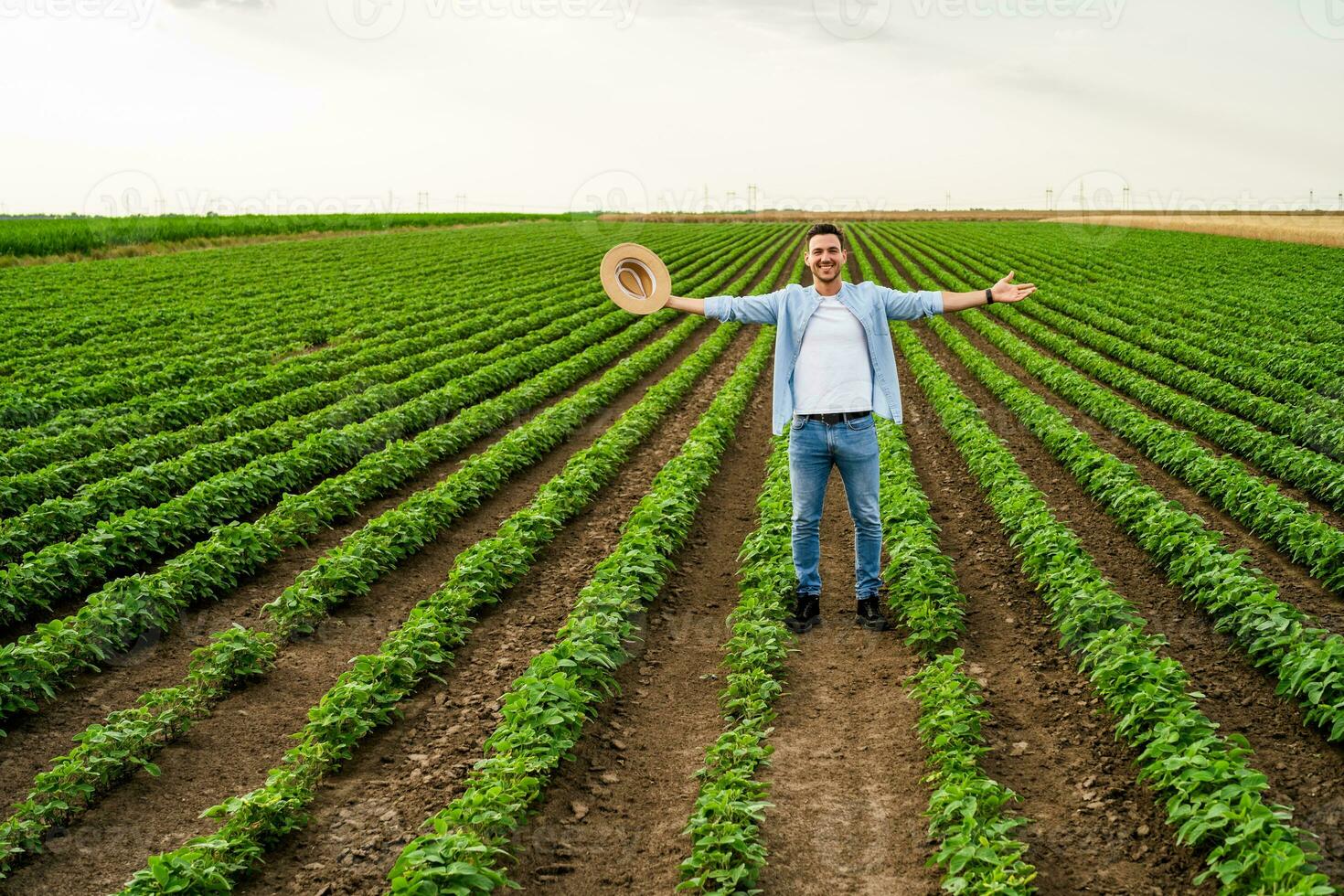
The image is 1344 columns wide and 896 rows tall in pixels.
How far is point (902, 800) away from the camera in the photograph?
5039 millimetres

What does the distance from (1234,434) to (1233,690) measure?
28.2ft

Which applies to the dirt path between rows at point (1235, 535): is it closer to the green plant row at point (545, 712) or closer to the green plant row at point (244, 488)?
the green plant row at point (545, 712)

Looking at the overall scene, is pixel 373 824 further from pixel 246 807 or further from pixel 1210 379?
pixel 1210 379

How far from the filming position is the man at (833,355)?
251 inches

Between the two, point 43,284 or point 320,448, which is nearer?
point 320,448

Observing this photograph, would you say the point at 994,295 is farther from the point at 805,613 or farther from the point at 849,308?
the point at 805,613

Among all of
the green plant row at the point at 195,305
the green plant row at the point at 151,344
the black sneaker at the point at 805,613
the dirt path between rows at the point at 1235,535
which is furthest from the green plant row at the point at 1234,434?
the green plant row at the point at 195,305

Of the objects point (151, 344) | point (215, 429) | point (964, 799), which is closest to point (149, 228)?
point (151, 344)

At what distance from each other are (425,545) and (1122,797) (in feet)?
23.1

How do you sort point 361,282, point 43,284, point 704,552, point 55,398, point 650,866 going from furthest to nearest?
point 361,282
point 43,284
point 55,398
point 704,552
point 650,866

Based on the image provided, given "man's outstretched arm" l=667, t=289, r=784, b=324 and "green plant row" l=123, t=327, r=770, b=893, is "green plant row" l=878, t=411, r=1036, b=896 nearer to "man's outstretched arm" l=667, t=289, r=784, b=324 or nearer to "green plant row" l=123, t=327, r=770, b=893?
"green plant row" l=123, t=327, r=770, b=893

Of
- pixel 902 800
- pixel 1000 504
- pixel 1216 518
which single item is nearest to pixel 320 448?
pixel 1000 504

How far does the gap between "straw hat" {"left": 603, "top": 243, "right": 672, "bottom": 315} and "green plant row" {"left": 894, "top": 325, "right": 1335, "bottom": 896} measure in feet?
13.1

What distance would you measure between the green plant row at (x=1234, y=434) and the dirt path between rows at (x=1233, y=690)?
2840 mm
